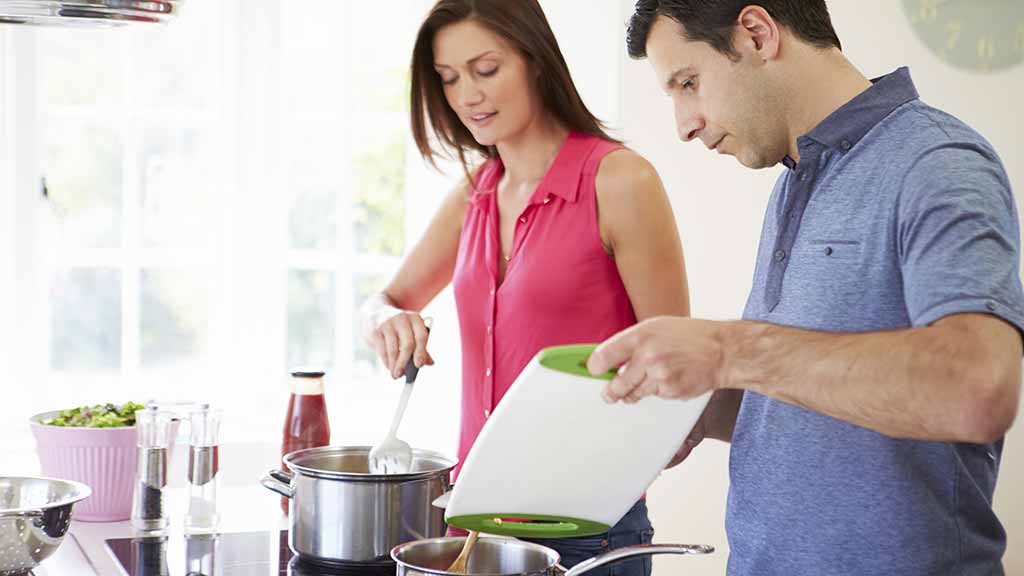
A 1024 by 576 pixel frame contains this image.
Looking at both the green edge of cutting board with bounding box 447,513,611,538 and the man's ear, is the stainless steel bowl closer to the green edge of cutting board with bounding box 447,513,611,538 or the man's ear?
the green edge of cutting board with bounding box 447,513,611,538

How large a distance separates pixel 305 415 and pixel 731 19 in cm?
100

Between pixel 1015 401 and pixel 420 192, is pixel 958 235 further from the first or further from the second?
pixel 420 192

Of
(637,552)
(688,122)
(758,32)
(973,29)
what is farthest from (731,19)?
(973,29)

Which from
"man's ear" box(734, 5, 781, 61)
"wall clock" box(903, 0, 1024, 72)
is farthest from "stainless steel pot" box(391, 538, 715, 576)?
"wall clock" box(903, 0, 1024, 72)

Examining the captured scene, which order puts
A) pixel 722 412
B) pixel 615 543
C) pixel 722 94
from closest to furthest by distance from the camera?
1. pixel 722 94
2. pixel 722 412
3. pixel 615 543

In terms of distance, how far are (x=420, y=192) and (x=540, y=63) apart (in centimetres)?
160

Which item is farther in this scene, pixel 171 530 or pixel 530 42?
pixel 530 42

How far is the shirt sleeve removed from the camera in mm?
1047

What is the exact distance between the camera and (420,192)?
3.61 metres

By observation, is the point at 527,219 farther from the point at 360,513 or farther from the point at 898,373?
the point at 898,373

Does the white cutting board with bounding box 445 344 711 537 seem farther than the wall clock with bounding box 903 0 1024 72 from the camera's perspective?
No

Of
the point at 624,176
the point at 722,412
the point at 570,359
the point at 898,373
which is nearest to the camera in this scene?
the point at 898,373

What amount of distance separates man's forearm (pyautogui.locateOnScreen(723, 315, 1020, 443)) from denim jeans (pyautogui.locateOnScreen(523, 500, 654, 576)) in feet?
2.14

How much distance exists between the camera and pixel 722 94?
1.44m
